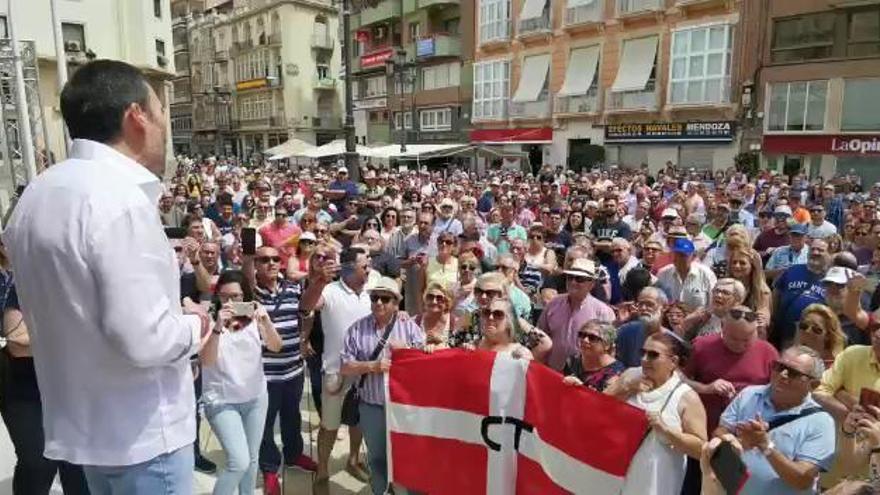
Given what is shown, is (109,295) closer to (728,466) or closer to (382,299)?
(728,466)

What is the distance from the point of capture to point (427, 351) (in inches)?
153

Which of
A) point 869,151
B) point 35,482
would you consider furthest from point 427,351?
point 869,151

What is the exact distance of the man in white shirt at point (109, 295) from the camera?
1503mm

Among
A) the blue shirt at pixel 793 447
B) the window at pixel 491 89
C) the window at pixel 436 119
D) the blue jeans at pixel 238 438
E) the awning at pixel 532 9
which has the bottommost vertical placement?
the blue jeans at pixel 238 438

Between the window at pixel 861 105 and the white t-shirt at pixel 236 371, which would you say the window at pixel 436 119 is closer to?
the window at pixel 861 105

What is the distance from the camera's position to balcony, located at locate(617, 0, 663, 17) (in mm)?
27078

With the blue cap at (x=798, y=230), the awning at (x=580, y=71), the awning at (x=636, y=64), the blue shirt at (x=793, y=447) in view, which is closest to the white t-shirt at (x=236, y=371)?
the blue shirt at (x=793, y=447)

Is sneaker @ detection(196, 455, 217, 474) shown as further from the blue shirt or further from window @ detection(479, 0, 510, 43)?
window @ detection(479, 0, 510, 43)

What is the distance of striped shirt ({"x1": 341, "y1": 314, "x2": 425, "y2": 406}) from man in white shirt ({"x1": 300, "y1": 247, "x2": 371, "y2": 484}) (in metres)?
0.33

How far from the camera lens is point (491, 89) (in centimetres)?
3594

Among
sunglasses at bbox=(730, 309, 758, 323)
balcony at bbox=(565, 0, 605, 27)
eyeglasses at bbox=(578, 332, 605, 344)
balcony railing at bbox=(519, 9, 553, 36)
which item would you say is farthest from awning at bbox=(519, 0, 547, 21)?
eyeglasses at bbox=(578, 332, 605, 344)

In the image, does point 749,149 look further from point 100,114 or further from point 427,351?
point 100,114

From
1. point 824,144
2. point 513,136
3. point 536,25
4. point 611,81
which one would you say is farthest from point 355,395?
point 536,25

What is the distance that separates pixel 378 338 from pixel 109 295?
2615 mm
